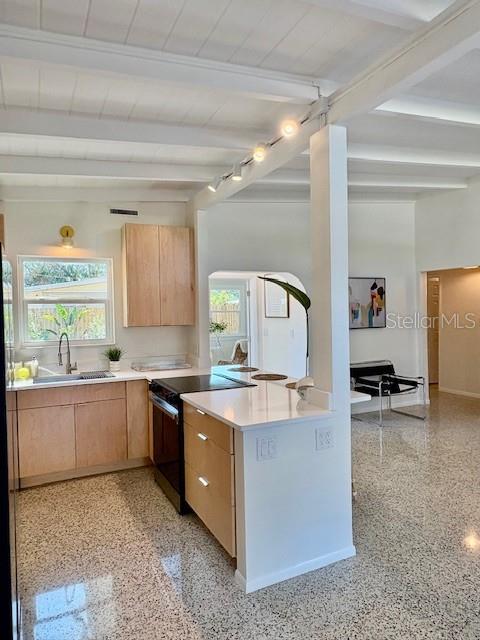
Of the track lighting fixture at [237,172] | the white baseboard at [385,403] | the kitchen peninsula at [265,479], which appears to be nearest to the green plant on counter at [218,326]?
the white baseboard at [385,403]

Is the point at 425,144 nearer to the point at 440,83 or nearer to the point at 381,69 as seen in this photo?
the point at 440,83

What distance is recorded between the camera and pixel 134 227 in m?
4.26

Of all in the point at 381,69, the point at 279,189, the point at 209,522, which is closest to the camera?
the point at 381,69

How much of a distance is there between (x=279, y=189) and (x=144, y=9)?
3200mm

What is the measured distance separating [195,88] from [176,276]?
7.21 feet

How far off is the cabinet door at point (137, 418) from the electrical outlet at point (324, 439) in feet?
6.57

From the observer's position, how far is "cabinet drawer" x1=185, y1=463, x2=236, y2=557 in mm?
2389

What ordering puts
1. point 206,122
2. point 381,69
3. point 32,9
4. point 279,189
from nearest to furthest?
1. point 32,9
2. point 381,69
3. point 206,122
4. point 279,189

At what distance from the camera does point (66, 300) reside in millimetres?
4352

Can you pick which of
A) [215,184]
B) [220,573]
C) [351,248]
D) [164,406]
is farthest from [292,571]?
[351,248]

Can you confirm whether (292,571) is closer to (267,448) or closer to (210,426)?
(267,448)

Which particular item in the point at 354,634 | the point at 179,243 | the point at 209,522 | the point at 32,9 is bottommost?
the point at 354,634

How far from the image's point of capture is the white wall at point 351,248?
489 cm

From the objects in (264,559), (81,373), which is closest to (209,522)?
(264,559)
